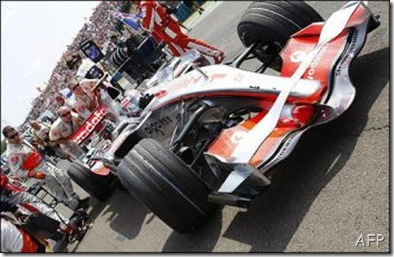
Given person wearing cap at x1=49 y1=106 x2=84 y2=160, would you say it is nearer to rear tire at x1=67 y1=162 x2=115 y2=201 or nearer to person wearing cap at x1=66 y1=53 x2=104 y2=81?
rear tire at x1=67 y1=162 x2=115 y2=201

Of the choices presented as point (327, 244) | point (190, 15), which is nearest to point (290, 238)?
point (327, 244)

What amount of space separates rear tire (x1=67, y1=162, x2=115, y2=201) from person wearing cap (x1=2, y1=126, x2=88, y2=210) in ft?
0.61

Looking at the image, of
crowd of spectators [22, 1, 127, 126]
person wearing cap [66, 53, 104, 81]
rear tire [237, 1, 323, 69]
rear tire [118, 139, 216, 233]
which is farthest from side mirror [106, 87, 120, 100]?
crowd of spectators [22, 1, 127, 126]

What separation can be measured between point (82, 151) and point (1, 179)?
278cm

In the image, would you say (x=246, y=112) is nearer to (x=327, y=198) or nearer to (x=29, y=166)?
(x=327, y=198)

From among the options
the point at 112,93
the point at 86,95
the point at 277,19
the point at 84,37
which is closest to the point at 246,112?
the point at 277,19

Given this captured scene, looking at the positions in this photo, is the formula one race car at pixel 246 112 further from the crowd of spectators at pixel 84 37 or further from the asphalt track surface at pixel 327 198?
the crowd of spectators at pixel 84 37

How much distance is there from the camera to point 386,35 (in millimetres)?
4918

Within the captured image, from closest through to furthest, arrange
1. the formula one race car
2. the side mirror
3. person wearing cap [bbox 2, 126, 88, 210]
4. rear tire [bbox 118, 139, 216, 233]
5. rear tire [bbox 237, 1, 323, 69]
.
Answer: the formula one race car, rear tire [bbox 118, 139, 216, 233], rear tire [bbox 237, 1, 323, 69], person wearing cap [bbox 2, 126, 88, 210], the side mirror

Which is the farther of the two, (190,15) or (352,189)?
(190,15)

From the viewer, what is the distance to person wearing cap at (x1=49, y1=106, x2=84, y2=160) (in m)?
7.74

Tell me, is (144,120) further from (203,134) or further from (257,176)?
(257,176)

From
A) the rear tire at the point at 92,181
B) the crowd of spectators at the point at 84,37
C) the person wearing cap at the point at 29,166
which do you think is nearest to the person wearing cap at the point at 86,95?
the rear tire at the point at 92,181

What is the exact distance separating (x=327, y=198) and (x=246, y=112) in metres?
1.37
